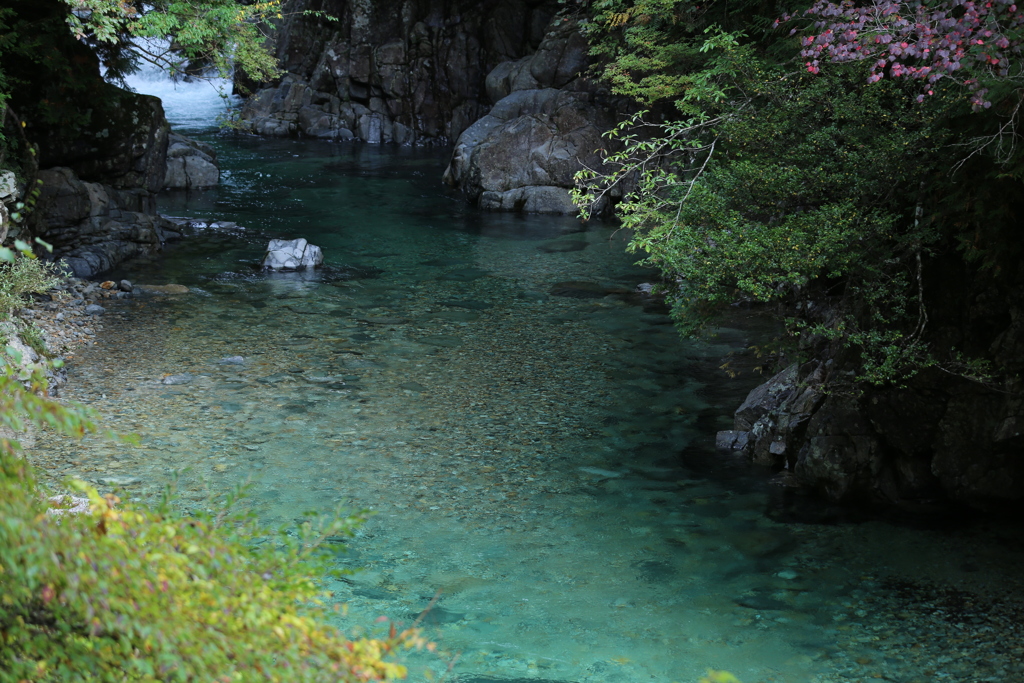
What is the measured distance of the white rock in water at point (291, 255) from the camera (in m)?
17.6

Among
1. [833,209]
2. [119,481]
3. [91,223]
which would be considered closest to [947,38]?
[833,209]

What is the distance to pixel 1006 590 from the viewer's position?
7219 mm

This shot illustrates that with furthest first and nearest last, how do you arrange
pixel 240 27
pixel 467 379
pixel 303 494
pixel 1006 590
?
pixel 240 27, pixel 467 379, pixel 303 494, pixel 1006 590

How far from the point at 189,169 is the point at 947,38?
24158 millimetres

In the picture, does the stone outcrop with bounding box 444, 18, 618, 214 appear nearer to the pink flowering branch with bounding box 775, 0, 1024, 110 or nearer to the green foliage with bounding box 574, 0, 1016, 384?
the green foliage with bounding box 574, 0, 1016, 384

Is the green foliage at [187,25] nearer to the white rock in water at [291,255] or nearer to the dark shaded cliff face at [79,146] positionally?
the dark shaded cliff face at [79,146]

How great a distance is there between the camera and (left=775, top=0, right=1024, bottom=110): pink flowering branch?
255 inches

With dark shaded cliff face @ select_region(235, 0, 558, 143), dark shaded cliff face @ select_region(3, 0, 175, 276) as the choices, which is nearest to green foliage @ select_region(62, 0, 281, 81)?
dark shaded cliff face @ select_region(3, 0, 175, 276)

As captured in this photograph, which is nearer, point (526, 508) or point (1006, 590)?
point (1006, 590)

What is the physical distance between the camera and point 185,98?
49.0 metres

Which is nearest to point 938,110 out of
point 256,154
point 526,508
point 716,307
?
point 716,307

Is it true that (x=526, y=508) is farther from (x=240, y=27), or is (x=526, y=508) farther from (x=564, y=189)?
(x=564, y=189)

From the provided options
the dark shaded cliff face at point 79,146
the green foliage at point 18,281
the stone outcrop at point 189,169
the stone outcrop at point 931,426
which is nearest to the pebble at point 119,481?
the green foliage at point 18,281

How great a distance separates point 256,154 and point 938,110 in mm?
30280
